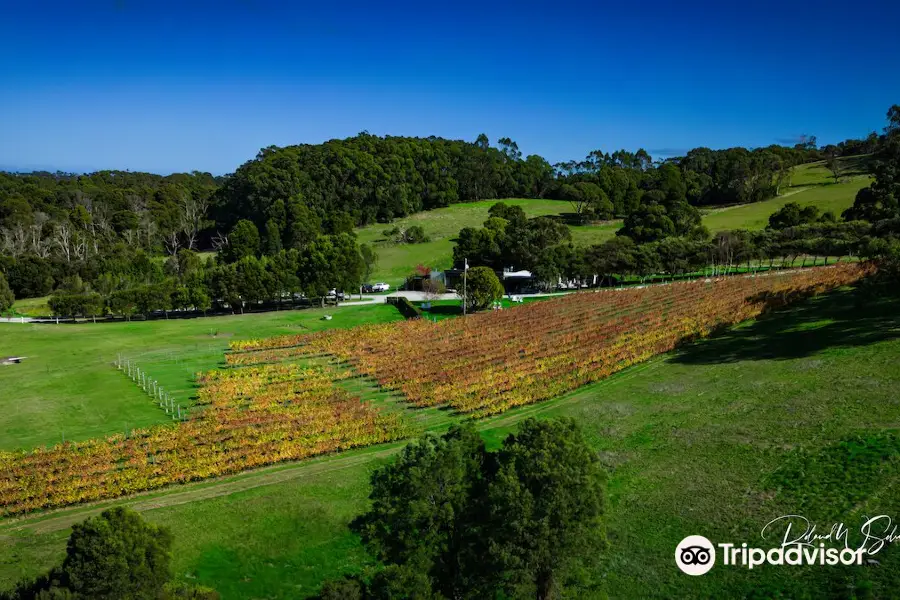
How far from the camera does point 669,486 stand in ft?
73.6

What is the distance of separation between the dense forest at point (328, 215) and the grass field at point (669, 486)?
34.4 meters

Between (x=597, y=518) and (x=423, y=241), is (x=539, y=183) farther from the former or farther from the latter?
(x=597, y=518)

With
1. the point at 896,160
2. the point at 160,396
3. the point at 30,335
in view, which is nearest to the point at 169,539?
the point at 160,396

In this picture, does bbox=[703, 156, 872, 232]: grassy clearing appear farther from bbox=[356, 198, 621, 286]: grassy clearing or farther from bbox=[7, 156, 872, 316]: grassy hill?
bbox=[356, 198, 621, 286]: grassy clearing

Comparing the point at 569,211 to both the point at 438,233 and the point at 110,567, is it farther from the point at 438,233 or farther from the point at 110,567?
the point at 110,567

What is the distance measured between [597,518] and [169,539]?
9.34m

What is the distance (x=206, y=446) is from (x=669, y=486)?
18618 millimetres

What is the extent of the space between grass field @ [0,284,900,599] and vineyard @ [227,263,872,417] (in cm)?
245

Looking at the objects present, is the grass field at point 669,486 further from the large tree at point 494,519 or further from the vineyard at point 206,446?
the large tree at point 494,519

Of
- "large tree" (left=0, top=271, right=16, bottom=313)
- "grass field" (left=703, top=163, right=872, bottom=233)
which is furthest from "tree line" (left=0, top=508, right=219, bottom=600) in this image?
"grass field" (left=703, top=163, right=872, bottom=233)

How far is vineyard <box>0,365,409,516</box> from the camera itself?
941 inches

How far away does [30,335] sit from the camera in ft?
177

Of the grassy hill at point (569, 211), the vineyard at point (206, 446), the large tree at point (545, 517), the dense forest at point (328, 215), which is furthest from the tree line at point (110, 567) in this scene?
the grassy hill at point (569, 211)

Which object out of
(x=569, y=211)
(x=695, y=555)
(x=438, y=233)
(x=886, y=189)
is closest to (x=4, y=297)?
(x=438, y=233)
